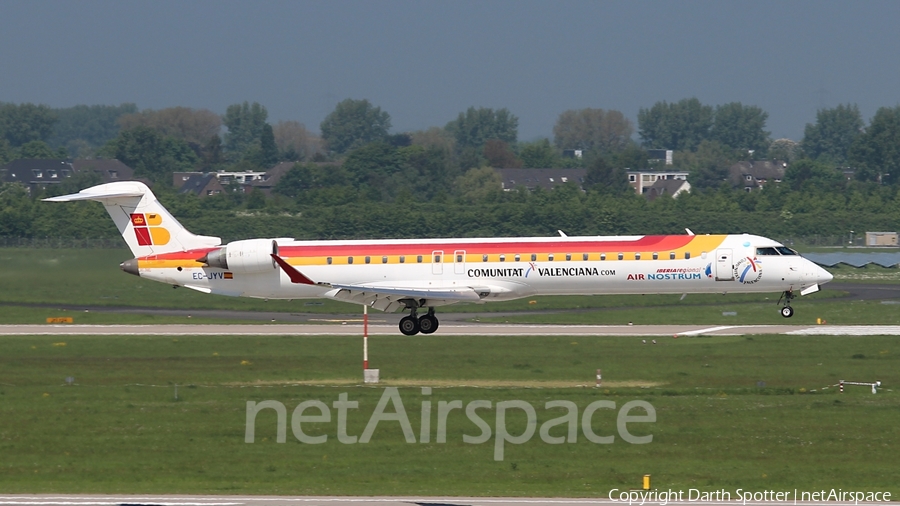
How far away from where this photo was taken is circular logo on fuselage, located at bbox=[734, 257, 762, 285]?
40.8m

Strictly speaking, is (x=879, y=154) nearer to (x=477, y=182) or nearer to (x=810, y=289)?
(x=477, y=182)

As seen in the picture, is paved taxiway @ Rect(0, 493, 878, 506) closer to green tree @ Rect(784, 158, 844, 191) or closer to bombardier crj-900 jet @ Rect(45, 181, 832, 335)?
Answer: bombardier crj-900 jet @ Rect(45, 181, 832, 335)

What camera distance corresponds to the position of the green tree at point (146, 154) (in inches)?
6058

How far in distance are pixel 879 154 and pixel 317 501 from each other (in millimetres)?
A: 146539

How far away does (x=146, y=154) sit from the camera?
511ft

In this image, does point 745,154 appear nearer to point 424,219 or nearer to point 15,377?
point 424,219

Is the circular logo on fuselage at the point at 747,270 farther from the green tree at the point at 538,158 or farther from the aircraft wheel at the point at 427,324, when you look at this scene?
the green tree at the point at 538,158

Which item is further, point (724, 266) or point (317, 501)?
point (724, 266)

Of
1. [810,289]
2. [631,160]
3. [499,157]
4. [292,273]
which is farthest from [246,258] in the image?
[631,160]

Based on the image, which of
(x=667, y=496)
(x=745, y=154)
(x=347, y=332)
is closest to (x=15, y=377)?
(x=347, y=332)

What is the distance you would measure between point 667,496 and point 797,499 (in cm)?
241
